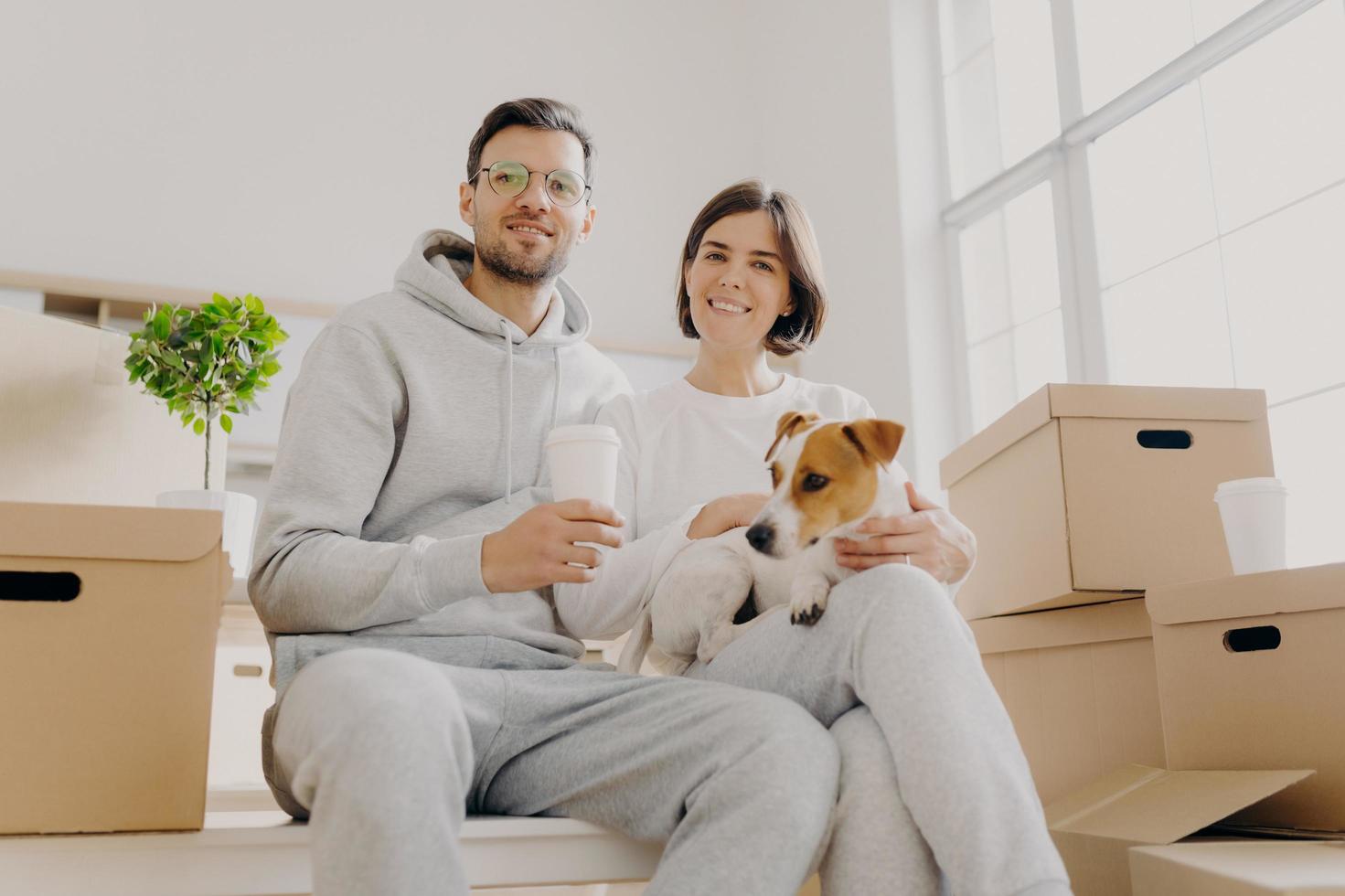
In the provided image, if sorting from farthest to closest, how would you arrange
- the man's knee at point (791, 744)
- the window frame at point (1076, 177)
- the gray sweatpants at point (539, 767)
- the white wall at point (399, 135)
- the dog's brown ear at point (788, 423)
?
the white wall at point (399, 135), the window frame at point (1076, 177), the dog's brown ear at point (788, 423), the man's knee at point (791, 744), the gray sweatpants at point (539, 767)

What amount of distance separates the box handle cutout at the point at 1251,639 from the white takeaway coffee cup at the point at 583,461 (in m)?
0.84

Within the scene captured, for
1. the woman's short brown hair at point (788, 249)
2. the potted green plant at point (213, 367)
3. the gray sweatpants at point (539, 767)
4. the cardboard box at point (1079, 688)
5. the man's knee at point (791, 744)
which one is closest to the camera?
the gray sweatpants at point (539, 767)

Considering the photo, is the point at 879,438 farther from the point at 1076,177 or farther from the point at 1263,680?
the point at 1076,177

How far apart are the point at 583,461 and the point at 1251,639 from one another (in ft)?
3.09

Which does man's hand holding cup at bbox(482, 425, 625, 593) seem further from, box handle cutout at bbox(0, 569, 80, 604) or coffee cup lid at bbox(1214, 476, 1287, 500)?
coffee cup lid at bbox(1214, 476, 1287, 500)

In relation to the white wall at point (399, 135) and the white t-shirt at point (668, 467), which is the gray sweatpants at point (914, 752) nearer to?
the white t-shirt at point (668, 467)

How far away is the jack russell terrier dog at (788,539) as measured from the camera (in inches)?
52.3

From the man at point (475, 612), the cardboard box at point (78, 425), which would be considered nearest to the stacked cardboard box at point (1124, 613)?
the man at point (475, 612)

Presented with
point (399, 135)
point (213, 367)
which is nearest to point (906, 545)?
point (213, 367)

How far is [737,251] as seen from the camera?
1.80 meters

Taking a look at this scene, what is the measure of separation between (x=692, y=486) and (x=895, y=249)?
71.8 inches

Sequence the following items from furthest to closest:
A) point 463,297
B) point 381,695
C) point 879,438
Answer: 1. point 463,297
2. point 879,438
3. point 381,695

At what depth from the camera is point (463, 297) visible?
1580 mm

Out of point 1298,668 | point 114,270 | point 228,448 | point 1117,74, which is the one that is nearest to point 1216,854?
point 1298,668
